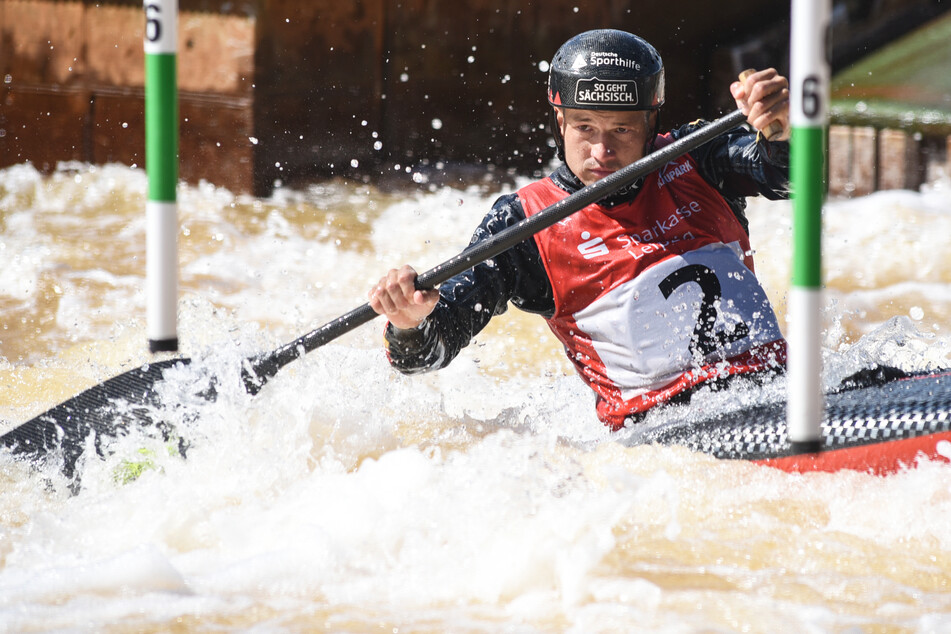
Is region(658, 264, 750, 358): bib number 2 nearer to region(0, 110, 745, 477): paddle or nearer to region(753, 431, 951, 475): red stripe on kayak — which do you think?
region(0, 110, 745, 477): paddle

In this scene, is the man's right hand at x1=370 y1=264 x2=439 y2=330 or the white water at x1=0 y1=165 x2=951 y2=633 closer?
the white water at x1=0 y1=165 x2=951 y2=633

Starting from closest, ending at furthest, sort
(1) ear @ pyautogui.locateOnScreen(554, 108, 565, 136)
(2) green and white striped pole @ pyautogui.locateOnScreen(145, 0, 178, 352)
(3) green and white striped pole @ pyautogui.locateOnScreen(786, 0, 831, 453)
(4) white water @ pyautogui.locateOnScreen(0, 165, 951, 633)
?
1. (3) green and white striped pole @ pyautogui.locateOnScreen(786, 0, 831, 453)
2. (4) white water @ pyautogui.locateOnScreen(0, 165, 951, 633)
3. (2) green and white striped pole @ pyautogui.locateOnScreen(145, 0, 178, 352)
4. (1) ear @ pyautogui.locateOnScreen(554, 108, 565, 136)

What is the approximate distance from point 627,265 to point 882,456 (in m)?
0.83

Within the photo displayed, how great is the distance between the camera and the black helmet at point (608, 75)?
3.05 m

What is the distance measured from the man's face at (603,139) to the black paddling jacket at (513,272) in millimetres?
75

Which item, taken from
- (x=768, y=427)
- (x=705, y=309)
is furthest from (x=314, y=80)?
(x=768, y=427)

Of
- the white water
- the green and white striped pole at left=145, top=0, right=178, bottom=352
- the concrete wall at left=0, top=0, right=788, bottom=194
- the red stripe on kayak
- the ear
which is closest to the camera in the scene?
the white water

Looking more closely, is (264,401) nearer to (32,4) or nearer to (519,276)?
(519,276)

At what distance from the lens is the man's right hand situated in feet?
9.46

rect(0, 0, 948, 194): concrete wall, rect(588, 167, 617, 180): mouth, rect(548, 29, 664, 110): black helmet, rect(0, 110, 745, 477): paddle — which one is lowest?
rect(0, 110, 745, 477): paddle

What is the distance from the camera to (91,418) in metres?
3.30

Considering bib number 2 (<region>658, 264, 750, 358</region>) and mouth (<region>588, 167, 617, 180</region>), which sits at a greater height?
mouth (<region>588, 167, 617, 180</region>)

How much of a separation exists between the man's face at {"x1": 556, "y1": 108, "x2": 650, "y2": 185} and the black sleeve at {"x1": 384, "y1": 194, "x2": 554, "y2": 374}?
23 centimetres

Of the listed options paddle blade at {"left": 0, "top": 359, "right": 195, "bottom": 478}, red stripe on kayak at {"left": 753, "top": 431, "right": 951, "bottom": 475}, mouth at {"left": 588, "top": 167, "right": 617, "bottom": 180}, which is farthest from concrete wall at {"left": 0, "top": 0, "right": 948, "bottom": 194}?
red stripe on kayak at {"left": 753, "top": 431, "right": 951, "bottom": 475}
